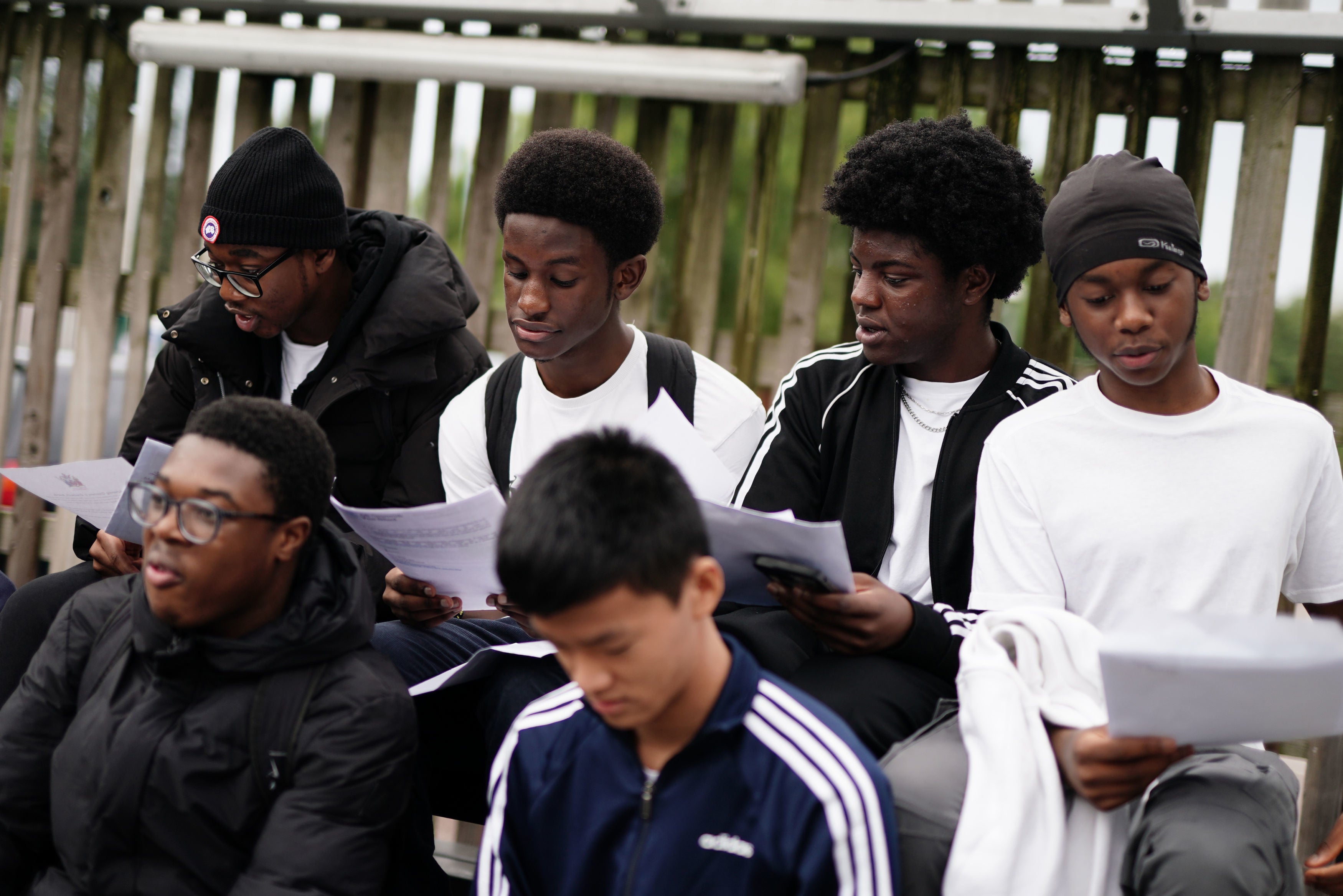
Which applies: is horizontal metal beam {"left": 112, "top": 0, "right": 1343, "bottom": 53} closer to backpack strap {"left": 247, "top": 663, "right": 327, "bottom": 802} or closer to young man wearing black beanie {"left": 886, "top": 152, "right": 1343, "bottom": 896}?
young man wearing black beanie {"left": 886, "top": 152, "right": 1343, "bottom": 896}

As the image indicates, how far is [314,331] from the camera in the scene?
306 centimetres

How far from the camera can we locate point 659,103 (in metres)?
3.91

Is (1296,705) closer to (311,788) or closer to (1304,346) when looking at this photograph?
(311,788)

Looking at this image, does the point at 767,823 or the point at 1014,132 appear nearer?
the point at 767,823

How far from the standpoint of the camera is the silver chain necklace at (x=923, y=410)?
2500 mm

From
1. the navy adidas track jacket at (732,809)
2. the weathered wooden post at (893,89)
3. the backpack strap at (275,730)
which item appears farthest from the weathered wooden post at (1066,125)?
the backpack strap at (275,730)

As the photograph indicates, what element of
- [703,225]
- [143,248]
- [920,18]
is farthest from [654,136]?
[143,248]

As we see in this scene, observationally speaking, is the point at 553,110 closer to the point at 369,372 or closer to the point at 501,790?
the point at 369,372

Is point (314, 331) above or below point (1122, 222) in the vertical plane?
A: below

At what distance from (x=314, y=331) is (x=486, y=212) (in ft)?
3.79

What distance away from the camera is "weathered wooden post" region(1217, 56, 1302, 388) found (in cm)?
333

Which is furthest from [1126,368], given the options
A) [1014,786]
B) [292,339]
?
[292,339]

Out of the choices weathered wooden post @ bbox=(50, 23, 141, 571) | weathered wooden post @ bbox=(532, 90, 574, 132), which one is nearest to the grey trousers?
weathered wooden post @ bbox=(532, 90, 574, 132)

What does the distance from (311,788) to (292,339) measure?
147 centimetres
